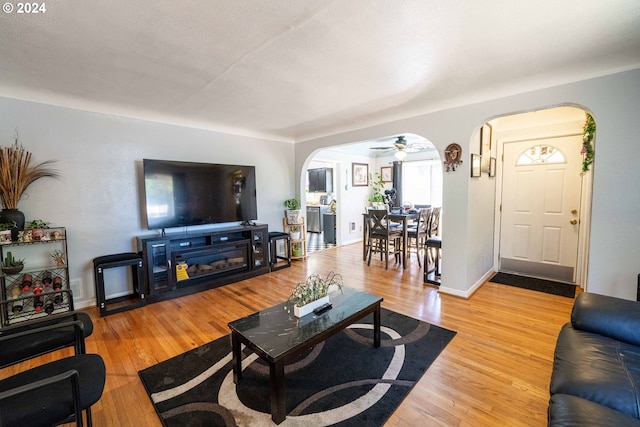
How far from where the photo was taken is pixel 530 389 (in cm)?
182

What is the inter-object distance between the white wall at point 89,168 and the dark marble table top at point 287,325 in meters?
2.45

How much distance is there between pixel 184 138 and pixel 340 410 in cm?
383

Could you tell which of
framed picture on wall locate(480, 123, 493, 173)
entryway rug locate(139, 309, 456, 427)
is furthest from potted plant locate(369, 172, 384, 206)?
entryway rug locate(139, 309, 456, 427)

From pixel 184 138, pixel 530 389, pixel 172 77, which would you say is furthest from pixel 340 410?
pixel 184 138

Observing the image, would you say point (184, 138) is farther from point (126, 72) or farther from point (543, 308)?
point (543, 308)

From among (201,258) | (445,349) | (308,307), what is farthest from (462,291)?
(201,258)

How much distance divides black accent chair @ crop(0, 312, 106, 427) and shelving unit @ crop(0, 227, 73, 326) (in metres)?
1.24

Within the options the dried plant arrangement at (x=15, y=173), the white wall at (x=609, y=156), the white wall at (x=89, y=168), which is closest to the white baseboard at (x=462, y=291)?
the white wall at (x=609, y=156)

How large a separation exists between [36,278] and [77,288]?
0.37 m

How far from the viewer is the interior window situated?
6.92 metres

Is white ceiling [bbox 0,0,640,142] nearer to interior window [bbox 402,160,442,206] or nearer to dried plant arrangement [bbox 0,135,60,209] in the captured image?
dried plant arrangement [bbox 0,135,60,209]

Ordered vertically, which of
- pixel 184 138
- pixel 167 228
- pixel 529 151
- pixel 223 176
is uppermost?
pixel 184 138

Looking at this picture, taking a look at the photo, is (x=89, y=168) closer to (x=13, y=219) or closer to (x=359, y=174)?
(x=13, y=219)

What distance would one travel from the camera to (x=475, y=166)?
3357mm
